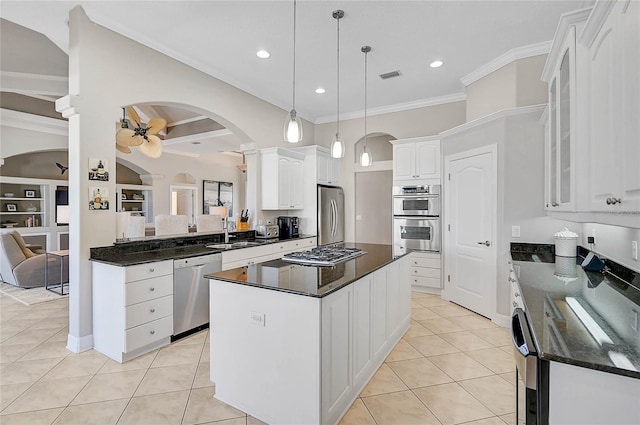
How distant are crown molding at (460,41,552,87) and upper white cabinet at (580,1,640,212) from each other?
7.65 feet

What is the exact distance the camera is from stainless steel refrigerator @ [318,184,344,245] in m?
5.50

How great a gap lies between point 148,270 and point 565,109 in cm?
347

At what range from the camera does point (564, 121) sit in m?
2.03

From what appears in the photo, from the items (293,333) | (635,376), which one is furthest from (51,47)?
(635,376)

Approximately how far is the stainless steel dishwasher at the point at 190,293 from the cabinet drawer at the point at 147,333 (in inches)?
3.6

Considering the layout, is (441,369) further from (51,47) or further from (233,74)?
(51,47)

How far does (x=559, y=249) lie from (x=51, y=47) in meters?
6.11

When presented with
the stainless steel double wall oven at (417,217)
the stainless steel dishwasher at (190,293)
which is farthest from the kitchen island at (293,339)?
the stainless steel double wall oven at (417,217)

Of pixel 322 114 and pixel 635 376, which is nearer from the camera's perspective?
pixel 635 376

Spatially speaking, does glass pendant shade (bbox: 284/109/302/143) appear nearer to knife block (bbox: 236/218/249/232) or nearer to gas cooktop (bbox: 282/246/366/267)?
gas cooktop (bbox: 282/246/366/267)

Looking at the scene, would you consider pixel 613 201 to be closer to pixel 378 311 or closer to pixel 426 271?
pixel 378 311

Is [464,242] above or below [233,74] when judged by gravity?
below

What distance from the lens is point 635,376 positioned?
0.97m

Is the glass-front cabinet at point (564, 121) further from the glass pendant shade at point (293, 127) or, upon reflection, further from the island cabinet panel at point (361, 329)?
the glass pendant shade at point (293, 127)
